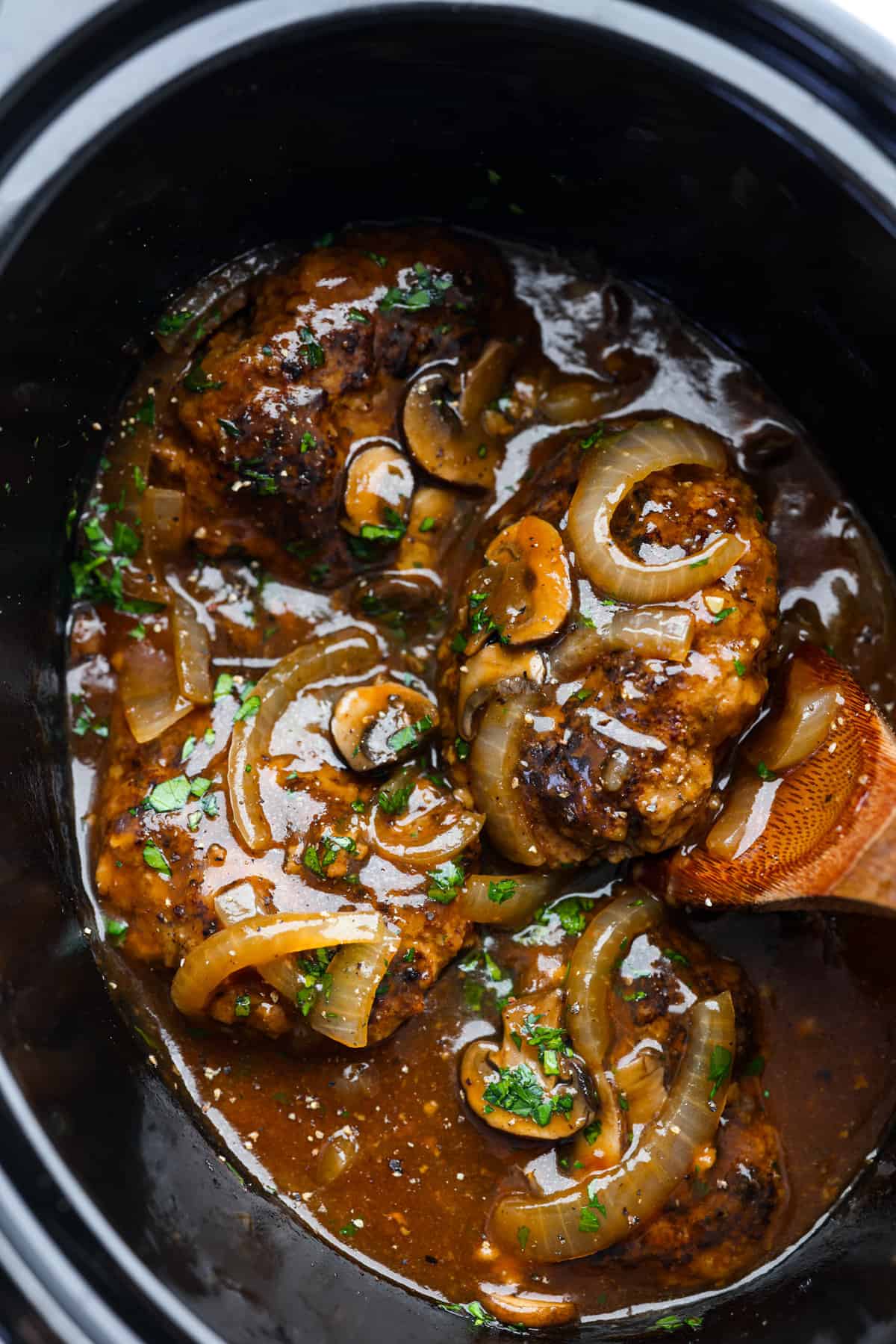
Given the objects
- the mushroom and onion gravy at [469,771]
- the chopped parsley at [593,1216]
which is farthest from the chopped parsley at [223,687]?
the chopped parsley at [593,1216]

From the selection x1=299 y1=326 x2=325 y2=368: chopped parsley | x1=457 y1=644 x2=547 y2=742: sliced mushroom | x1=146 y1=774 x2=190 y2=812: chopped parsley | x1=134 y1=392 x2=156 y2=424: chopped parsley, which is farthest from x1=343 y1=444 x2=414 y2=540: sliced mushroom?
x1=146 y1=774 x2=190 y2=812: chopped parsley

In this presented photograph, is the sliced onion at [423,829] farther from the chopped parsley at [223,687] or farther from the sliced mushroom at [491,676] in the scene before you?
the chopped parsley at [223,687]

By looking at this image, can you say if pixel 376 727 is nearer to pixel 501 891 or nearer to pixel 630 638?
pixel 501 891

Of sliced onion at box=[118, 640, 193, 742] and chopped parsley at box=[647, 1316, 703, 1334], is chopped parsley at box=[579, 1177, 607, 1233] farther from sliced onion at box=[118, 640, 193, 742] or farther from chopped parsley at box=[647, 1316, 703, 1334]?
sliced onion at box=[118, 640, 193, 742]

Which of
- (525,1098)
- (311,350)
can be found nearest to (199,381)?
(311,350)

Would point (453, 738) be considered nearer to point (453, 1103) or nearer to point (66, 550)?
point (453, 1103)
